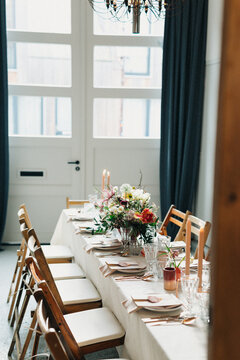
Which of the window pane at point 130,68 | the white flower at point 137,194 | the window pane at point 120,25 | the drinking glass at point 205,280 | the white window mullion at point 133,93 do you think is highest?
the window pane at point 120,25

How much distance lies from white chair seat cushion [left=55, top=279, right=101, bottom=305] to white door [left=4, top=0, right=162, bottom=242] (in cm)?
252

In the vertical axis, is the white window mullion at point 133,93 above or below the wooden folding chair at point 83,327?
above

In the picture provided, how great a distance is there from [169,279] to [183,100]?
10.8 ft

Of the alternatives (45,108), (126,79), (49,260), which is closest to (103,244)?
(49,260)

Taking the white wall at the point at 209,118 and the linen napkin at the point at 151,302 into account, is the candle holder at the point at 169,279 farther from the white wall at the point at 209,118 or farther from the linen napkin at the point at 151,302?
the white wall at the point at 209,118

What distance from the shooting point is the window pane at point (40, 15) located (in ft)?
16.4

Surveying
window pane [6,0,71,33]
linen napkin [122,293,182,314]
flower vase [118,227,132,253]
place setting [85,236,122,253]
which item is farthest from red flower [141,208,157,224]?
window pane [6,0,71,33]

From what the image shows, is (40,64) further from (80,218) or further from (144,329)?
(144,329)

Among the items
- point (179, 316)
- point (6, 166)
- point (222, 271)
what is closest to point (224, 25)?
point (222, 271)

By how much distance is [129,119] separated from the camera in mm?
5316

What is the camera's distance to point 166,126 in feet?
16.7

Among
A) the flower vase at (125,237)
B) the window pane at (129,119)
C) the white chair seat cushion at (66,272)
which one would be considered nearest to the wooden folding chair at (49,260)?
the white chair seat cushion at (66,272)

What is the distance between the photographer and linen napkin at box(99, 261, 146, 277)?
2260 millimetres

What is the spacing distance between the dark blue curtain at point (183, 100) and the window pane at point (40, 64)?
1.20 meters
